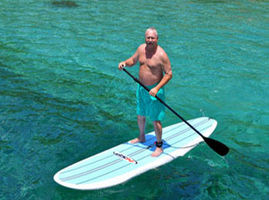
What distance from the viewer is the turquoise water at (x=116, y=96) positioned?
19.3 ft

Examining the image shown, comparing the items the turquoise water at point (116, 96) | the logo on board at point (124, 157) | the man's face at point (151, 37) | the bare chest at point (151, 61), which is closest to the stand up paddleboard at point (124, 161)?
the logo on board at point (124, 157)

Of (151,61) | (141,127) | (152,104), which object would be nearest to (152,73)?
(151,61)

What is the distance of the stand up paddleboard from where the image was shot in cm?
536

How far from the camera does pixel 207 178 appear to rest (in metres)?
6.00

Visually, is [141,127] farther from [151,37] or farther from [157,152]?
[151,37]

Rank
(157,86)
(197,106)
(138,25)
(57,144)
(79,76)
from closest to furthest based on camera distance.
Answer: (157,86), (57,144), (197,106), (79,76), (138,25)

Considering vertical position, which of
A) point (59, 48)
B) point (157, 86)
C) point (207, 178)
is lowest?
point (207, 178)

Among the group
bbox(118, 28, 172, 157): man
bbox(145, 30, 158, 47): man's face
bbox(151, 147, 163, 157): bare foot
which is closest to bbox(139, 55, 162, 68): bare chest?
bbox(118, 28, 172, 157): man

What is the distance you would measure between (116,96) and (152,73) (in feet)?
12.7

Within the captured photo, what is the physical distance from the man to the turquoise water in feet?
3.95

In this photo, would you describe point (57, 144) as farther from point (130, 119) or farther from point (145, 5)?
point (145, 5)

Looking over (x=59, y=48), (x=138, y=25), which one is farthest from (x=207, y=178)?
(x=138, y=25)

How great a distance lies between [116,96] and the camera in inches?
368

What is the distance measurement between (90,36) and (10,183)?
10.3m
